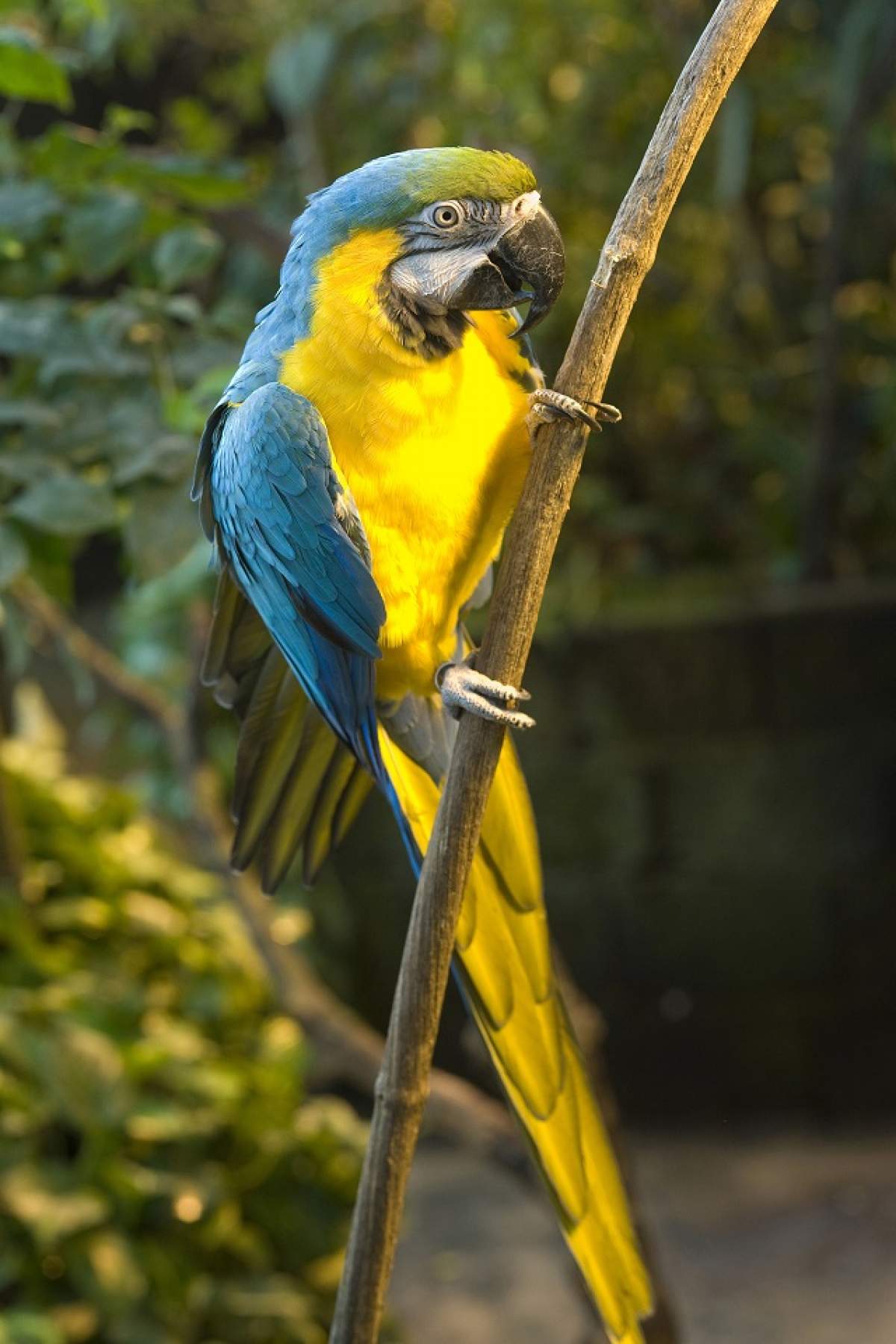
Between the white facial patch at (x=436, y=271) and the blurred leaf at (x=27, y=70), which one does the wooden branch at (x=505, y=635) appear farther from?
the blurred leaf at (x=27, y=70)

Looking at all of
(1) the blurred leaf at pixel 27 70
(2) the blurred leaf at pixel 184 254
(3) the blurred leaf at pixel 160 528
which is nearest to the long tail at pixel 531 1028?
(3) the blurred leaf at pixel 160 528

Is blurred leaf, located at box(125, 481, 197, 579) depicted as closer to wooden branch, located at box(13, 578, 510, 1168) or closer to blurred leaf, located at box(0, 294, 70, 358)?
blurred leaf, located at box(0, 294, 70, 358)

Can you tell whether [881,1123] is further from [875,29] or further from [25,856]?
[875,29]

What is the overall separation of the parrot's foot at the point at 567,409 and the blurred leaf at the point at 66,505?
1.03ft

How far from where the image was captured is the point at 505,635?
56cm

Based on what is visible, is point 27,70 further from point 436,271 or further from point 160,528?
point 436,271

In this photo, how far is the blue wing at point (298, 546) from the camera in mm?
570

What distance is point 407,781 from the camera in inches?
26.6

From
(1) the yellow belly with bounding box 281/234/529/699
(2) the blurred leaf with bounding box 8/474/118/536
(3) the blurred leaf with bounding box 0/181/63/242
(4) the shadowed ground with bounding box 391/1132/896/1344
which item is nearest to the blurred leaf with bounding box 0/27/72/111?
(3) the blurred leaf with bounding box 0/181/63/242

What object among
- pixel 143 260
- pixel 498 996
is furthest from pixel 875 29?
pixel 498 996

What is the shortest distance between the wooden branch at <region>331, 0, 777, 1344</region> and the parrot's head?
27mm

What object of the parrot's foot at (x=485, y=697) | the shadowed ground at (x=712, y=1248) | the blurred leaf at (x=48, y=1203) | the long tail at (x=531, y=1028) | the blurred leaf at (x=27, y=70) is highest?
the blurred leaf at (x=27, y=70)

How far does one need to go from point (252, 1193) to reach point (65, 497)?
0.77 metres

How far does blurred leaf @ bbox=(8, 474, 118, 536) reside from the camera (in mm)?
773
